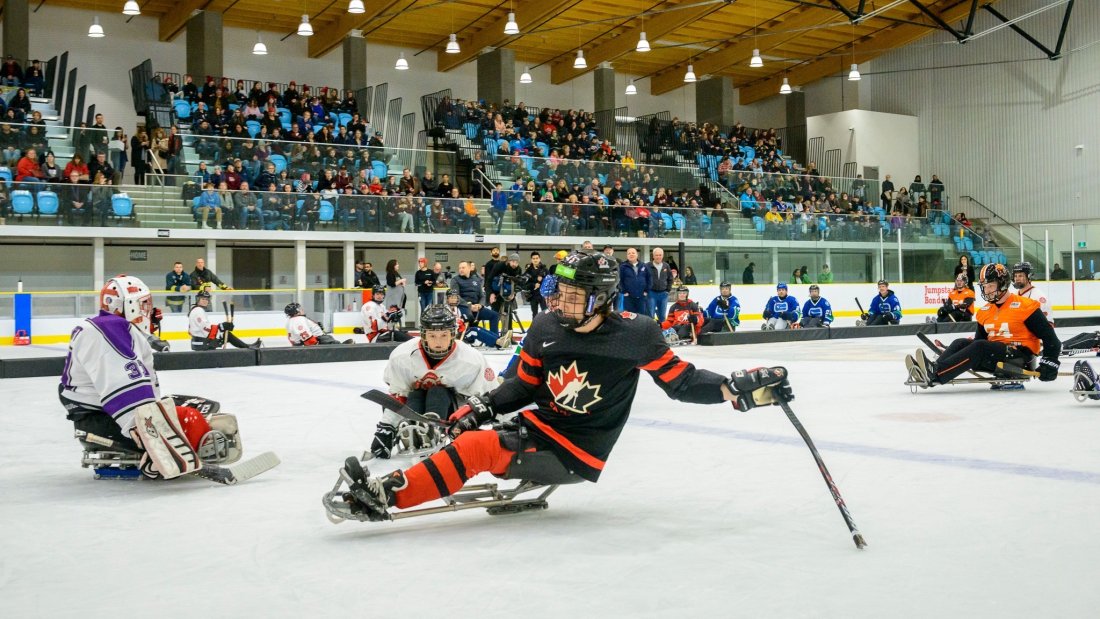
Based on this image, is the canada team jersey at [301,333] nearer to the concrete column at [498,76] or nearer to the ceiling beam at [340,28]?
the ceiling beam at [340,28]

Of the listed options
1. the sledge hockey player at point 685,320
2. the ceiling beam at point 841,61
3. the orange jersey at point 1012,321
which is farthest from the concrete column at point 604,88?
the orange jersey at point 1012,321

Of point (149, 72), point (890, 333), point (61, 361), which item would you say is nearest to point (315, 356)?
point (61, 361)

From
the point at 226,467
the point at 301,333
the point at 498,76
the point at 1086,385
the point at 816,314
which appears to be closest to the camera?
the point at 226,467

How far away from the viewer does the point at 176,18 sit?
26812 mm

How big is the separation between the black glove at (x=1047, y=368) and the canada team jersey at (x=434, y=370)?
4888 millimetres

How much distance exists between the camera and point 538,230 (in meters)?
22.1

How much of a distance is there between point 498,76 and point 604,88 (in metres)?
4.35

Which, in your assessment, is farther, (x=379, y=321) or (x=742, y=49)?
(x=742, y=49)

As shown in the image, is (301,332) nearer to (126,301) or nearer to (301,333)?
(301,333)

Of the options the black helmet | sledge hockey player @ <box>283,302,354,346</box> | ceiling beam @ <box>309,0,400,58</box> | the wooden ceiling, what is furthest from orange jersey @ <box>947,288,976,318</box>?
the black helmet

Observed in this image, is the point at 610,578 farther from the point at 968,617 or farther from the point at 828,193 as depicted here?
the point at 828,193

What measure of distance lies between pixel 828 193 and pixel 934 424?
2136 centimetres

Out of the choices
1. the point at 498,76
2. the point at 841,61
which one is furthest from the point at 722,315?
the point at 841,61

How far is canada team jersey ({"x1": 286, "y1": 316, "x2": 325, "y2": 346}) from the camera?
13.8m
